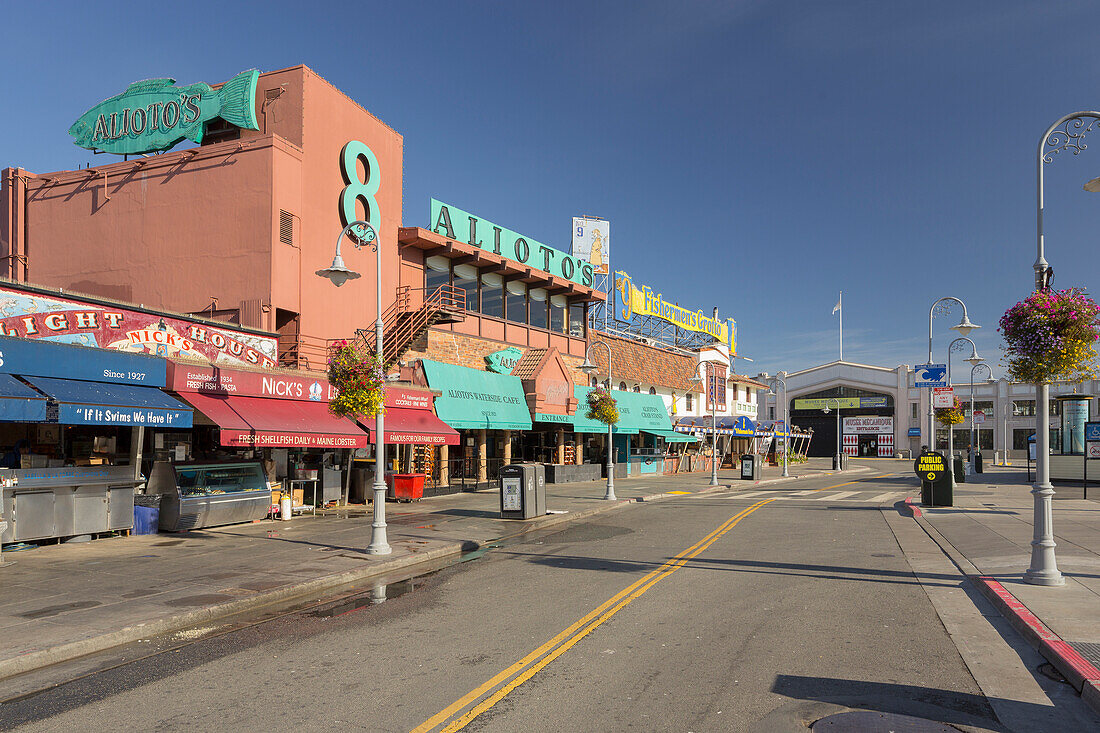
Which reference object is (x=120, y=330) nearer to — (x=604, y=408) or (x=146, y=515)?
(x=146, y=515)

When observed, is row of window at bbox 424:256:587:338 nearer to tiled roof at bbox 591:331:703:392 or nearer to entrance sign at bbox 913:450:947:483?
tiled roof at bbox 591:331:703:392

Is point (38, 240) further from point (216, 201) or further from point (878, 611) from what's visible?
point (878, 611)

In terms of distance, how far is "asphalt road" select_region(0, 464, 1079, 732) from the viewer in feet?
18.6

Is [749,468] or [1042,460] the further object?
[749,468]

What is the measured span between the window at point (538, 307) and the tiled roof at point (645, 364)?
4437mm

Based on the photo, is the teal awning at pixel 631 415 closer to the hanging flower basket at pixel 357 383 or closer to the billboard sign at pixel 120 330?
the billboard sign at pixel 120 330

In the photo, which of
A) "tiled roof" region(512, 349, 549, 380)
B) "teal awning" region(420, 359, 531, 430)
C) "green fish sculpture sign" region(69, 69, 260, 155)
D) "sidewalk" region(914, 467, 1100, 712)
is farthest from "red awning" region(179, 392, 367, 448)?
"sidewalk" region(914, 467, 1100, 712)

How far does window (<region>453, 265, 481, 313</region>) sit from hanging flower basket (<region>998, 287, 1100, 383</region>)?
74.3 feet

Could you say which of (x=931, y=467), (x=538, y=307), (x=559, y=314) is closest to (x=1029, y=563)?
(x=931, y=467)

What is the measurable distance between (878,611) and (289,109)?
22.6m

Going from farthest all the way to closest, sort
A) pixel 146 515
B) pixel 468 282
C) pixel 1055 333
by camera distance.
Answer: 1. pixel 468 282
2. pixel 146 515
3. pixel 1055 333

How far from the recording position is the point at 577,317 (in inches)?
1549

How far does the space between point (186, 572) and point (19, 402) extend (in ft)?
13.8

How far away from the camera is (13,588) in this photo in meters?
10.3
